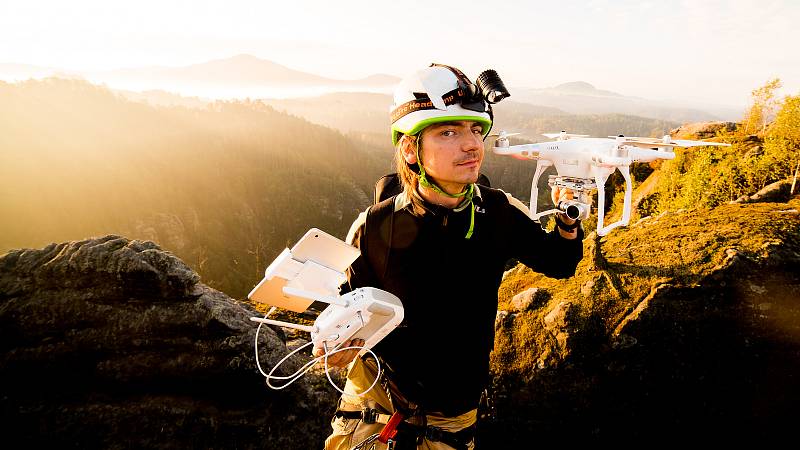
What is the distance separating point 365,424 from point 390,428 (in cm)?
38

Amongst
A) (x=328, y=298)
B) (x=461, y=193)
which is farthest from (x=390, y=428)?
(x=461, y=193)

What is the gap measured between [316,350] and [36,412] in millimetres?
6650

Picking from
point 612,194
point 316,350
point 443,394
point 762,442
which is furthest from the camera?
point 612,194

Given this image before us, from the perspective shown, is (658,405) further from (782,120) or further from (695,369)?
(782,120)

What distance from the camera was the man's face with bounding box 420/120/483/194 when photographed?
4.02 metres

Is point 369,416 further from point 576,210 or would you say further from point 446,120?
point 446,120

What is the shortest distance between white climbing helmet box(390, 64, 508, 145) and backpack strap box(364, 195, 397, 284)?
3.02ft

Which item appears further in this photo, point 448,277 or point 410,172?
point 410,172

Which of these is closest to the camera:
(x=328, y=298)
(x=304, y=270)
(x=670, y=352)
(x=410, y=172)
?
(x=328, y=298)

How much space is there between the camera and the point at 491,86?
→ 4.18 meters

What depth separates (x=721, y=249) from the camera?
7086 mm

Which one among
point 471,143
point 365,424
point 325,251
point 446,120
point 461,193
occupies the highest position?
point 446,120

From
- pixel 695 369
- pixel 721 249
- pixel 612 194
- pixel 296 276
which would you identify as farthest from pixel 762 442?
pixel 612 194

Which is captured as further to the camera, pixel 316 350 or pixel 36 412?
pixel 36 412
